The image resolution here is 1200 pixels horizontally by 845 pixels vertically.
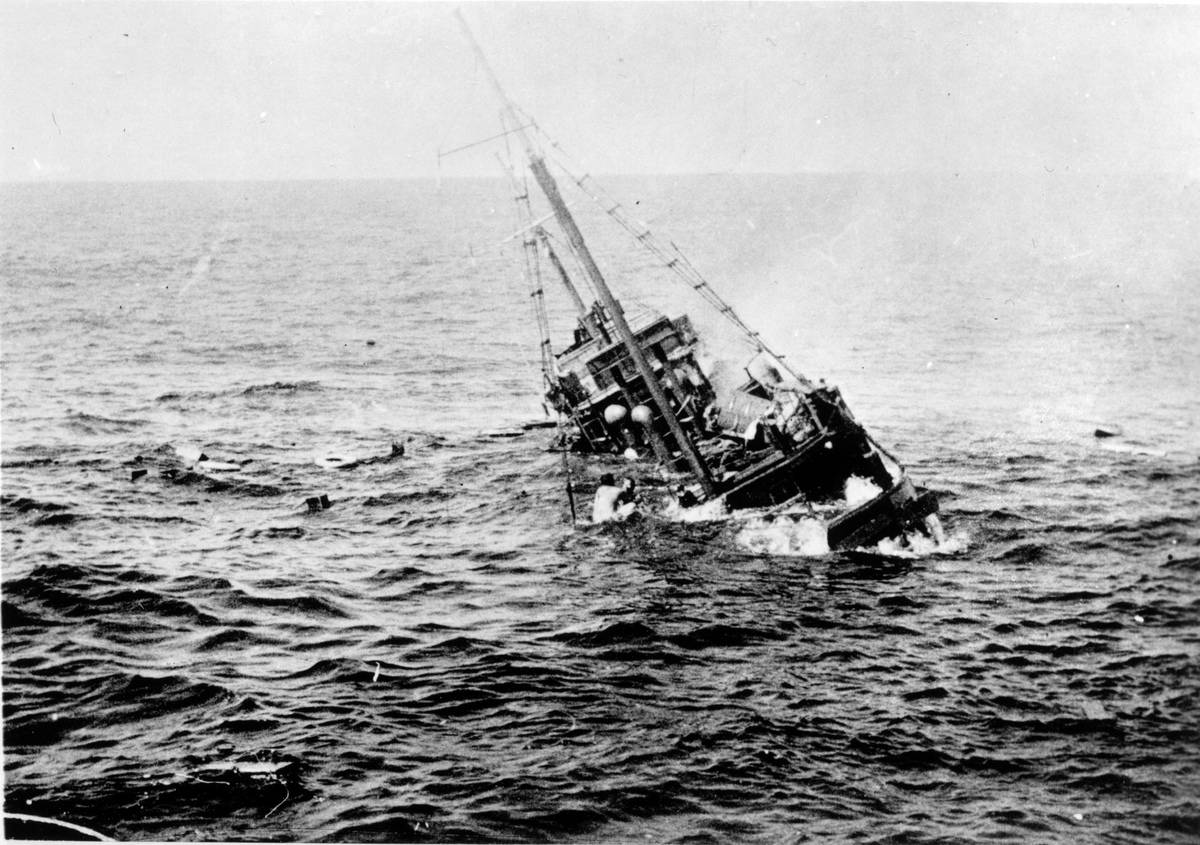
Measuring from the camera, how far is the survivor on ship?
84.7 ft

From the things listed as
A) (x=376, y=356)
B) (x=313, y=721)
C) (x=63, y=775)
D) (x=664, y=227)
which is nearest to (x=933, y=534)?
(x=313, y=721)

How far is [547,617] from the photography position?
72.3 feet

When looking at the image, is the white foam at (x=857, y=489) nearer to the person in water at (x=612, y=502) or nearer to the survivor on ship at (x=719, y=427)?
the survivor on ship at (x=719, y=427)

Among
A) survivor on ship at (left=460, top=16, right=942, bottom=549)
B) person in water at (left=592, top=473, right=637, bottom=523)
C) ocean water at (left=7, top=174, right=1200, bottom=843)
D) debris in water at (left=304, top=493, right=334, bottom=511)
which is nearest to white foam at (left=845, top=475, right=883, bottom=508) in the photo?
survivor on ship at (left=460, top=16, right=942, bottom=549)

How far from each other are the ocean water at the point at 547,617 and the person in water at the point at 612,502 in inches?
45.2

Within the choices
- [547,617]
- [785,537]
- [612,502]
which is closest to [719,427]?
[612,502]

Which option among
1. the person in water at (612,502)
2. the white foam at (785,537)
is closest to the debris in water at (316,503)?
the person in water at (612,502)

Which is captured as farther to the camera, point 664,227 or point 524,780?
point 664,227

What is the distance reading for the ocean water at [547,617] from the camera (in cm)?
1491

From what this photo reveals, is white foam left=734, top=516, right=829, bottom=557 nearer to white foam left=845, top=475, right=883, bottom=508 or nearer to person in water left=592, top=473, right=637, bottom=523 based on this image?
white foam left=845, top=475, right=883, bottom=508

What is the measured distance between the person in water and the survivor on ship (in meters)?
1.51

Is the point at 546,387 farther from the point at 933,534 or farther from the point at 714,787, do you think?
the point at 714,787

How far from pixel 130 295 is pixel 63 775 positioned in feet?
198

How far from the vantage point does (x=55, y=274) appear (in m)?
74.8
